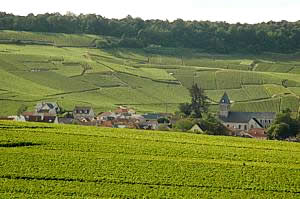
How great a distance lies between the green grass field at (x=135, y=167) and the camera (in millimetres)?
29188

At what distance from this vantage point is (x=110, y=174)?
103 ft

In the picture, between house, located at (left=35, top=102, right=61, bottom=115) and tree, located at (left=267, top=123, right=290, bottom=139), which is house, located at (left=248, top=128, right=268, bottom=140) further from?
house, located at (left=35, top=102, right=61, bottom=115)

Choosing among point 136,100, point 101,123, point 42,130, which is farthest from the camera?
point 136,100

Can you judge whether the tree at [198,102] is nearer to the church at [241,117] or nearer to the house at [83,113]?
the church at [241,117]

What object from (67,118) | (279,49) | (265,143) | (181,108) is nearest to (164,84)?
(181,108)

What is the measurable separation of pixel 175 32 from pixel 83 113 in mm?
86926

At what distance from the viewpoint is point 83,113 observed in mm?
99312

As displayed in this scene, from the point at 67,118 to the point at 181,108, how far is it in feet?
60.9

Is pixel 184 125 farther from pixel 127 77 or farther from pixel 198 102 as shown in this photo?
pixel 127 77

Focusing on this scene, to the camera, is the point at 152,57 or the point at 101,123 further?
the point at 152,57

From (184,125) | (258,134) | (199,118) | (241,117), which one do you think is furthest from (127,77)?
(184,125)

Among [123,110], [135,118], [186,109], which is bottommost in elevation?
[123,110]

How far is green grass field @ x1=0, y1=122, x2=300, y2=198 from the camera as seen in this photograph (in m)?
29.2

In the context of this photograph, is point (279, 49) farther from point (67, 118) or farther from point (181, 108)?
point (67, 118)
